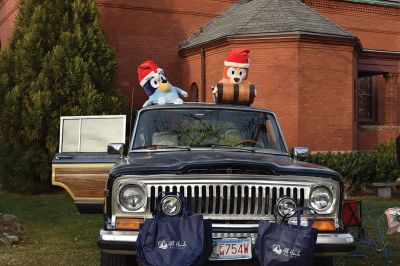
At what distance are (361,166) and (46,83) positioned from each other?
822 centimetres

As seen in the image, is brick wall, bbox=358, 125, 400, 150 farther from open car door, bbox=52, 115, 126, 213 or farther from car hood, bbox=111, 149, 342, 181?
car hood, bbox=111, 149, 342, 181

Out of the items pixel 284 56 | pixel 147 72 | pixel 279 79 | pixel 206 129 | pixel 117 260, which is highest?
pixel 284 56

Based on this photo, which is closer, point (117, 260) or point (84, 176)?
point (117, 260)

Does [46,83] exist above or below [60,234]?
above

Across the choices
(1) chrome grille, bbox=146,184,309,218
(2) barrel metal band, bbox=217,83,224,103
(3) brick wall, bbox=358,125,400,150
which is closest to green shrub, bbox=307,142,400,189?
(3) brick wall, bbox=358,125,400,150

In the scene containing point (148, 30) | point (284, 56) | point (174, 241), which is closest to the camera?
point (174, 241)

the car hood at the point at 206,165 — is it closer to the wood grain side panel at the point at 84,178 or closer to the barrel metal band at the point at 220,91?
the wood grain side panel at the point at 84,178

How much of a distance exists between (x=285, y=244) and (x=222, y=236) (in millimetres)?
509

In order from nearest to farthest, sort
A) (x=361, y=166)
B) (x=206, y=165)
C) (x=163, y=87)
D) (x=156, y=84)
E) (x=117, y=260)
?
(x=206, y=165)
(x=117, y=260)
(x=163, y=87)
(x=156, y=84)
(x=361, y=166)

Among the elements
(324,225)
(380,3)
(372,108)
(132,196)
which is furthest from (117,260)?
(380,3)

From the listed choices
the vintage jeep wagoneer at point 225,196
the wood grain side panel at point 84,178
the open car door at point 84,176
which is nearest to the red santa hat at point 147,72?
the open car door at point 84,176

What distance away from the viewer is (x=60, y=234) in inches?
326

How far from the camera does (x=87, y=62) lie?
13.6 metres

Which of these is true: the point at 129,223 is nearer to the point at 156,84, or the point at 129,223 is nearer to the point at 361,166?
the point at 156,84
